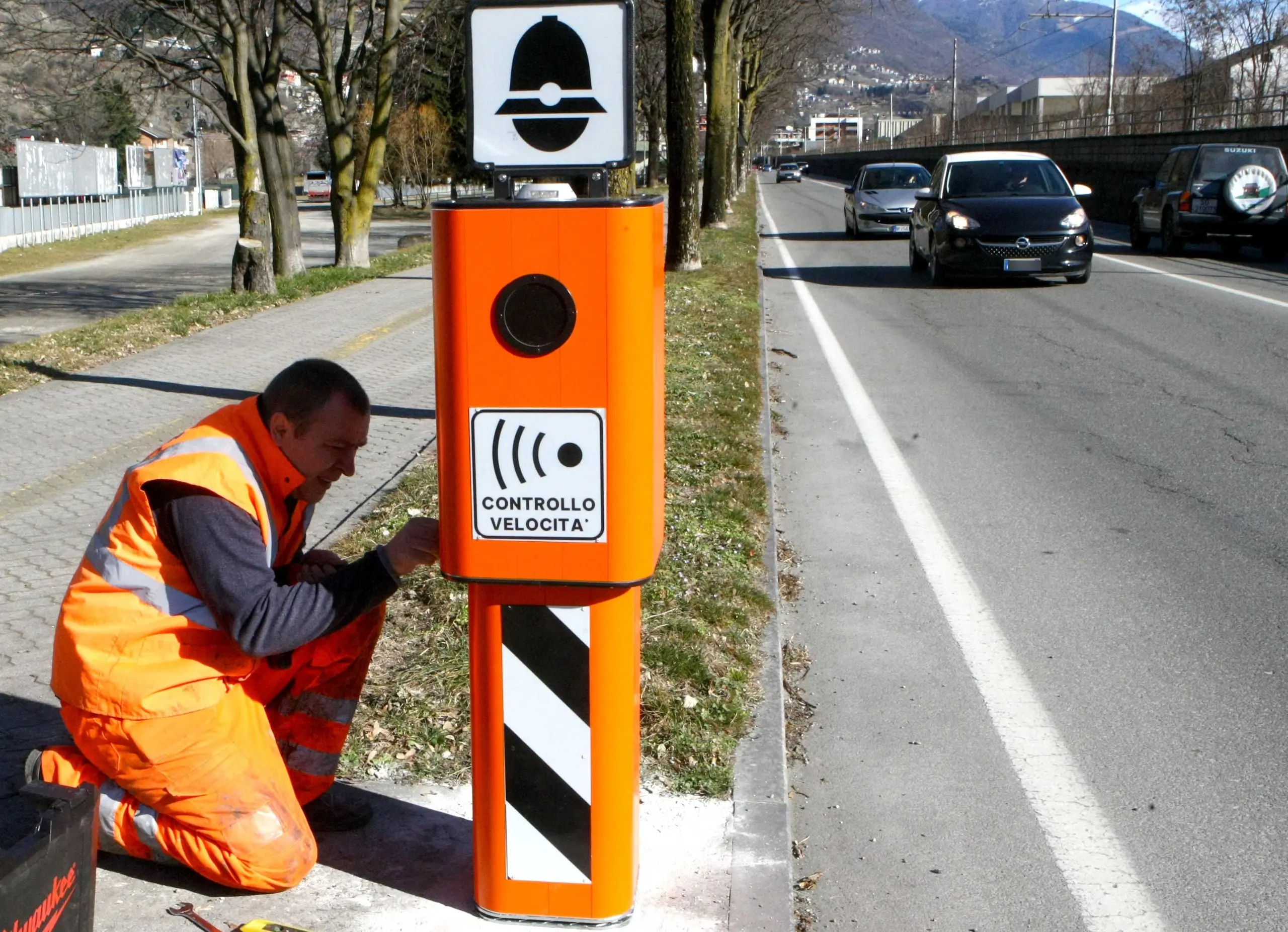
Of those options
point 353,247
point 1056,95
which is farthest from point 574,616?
point 1056,95

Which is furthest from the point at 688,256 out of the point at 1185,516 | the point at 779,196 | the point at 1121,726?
the point at 779,196

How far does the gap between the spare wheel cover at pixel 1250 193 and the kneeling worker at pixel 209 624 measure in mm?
21644

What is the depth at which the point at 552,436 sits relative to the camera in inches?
108

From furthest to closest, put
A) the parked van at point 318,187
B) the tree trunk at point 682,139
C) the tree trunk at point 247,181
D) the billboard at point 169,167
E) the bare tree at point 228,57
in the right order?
the parked van at point 318,187, the billboard at point 169,167, the bare tree at point 228,57, the tree trunk at point 682,139, the tree trunk at point 247,181

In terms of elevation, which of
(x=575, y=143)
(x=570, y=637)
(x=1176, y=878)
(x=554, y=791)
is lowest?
(x=1176, y=878)

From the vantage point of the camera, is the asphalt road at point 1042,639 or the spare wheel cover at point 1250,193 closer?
the asphalt road at point 1042,639

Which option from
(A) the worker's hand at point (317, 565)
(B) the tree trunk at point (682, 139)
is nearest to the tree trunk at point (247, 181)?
(B) the tree trunk at point (682, 139)

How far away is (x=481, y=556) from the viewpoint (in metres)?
2.80

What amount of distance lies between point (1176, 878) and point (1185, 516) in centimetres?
378

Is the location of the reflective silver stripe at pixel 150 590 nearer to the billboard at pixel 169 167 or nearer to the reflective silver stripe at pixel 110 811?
the reflective silver stripe at pixel 110 811

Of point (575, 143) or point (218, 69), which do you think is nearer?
point (575, 143)

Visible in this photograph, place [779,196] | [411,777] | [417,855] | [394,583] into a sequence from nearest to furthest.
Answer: [394,583] → [417,855] → [411,777] → [779,196]

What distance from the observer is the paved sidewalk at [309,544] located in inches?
123

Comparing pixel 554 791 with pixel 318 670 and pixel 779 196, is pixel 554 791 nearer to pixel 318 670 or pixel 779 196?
pixel 318 670
